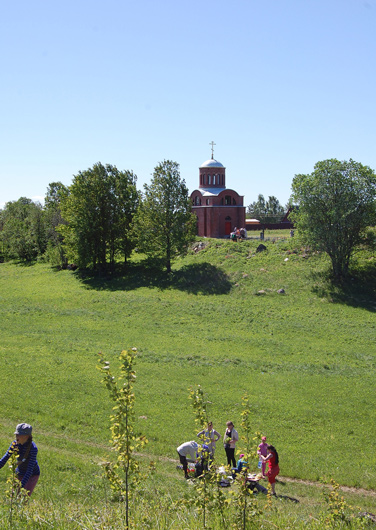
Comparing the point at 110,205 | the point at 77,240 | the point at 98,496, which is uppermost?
the point at 110,205

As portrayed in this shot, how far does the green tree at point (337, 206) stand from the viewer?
41.8 meters

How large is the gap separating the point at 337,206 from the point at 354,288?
7975 millimetres

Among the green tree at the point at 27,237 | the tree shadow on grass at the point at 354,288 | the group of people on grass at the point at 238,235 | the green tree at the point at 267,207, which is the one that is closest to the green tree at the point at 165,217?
the group of people on grass at the point at 238,235

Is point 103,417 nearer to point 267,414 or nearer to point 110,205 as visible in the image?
point 267,414

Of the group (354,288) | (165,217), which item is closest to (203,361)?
(354,288)

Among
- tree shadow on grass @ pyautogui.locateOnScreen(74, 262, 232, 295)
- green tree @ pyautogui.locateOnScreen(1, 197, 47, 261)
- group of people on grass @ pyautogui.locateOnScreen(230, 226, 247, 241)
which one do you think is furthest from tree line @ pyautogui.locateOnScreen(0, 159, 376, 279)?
group of people on grass @ pyautogui.locateOnScreen(230, 226, 247, 241)

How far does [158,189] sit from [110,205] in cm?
679

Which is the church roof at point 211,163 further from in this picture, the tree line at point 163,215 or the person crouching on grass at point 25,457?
the person crouching on grass at point 25,457

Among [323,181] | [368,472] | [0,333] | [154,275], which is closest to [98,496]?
[368,472]

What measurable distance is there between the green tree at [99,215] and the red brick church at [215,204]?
43.8 ft

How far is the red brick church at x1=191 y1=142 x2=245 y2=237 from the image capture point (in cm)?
6556

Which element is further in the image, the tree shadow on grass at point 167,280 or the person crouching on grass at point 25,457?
the tree shadow on grass at point 167,280

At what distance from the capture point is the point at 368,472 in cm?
1472

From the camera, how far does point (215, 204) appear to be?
65562 mm
